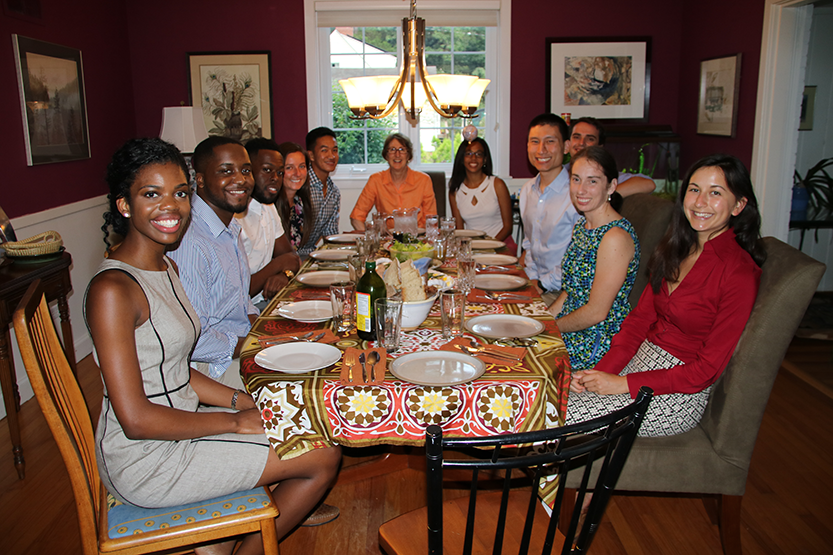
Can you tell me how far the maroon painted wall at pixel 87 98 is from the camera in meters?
3.19

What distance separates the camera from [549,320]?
1.83 m

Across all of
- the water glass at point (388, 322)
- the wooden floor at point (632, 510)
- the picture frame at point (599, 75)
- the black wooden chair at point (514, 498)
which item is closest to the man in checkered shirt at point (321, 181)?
the wooden floor at point (632, 510)

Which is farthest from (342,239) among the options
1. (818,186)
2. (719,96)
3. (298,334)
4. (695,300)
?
(818,186)

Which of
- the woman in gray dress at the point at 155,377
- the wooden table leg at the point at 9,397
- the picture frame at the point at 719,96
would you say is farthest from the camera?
the picture frame at the point at 719,96

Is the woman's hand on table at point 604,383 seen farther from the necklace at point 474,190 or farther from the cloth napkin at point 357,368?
the necklace at point 474,190

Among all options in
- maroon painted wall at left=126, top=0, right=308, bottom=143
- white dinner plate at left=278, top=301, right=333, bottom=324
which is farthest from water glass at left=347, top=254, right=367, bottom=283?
maroon painted wall at left=126, top=0, right=308, bottom=143

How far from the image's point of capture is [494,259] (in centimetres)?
271

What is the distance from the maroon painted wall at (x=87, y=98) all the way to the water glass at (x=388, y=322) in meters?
2.61

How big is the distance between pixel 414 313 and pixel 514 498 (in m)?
A: 0.58

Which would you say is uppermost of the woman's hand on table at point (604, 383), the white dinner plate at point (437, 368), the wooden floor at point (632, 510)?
the white dinner plate at point (437, 368)

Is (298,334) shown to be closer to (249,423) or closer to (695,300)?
(249,423)

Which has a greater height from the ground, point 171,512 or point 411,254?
point 411,254

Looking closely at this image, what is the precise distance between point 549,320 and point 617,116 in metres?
3.80

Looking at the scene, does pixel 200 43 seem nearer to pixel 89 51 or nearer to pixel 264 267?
pixel 89 51
